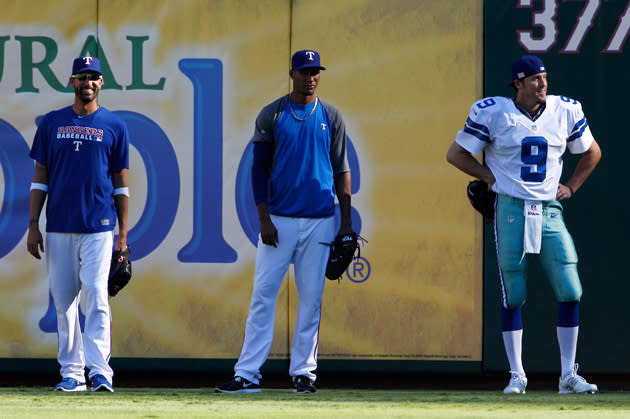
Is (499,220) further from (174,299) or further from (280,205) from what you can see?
(174,299)

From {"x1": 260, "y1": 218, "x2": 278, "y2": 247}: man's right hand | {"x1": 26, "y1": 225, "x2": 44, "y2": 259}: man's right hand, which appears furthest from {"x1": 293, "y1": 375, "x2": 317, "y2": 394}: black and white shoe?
{"x1": 26, "y1": 225, "x2": 44, "y2": 259}: man's right hand

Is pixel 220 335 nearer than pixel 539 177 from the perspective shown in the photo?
No

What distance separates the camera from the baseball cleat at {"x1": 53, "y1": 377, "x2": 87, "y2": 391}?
5.56m

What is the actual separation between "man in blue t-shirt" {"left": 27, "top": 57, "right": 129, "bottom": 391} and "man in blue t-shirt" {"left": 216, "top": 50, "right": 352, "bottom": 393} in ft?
2.56

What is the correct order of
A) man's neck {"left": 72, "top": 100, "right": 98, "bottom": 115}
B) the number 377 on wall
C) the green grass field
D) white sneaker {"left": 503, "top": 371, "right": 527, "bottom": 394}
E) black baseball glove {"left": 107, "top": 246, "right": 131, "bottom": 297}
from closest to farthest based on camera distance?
1. the green grass field
2. white sneaker {"left": 503, "top": 371, "right": 527, "bottom": 394}
3. man's neck {"left": 72, "top": 100, "right": 98, "bottom": 115}
4. black baseball glove {"left": 107, "top": 246, "right": 131, "bottom": 297}
5. the number 377 on wall

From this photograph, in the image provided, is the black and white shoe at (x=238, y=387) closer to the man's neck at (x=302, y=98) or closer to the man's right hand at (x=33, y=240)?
the man's right hand at (x=33, y=240)

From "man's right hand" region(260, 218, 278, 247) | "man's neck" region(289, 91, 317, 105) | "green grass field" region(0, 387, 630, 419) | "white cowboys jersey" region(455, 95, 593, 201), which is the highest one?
"man's neck" region(289, 91, 317, 105)

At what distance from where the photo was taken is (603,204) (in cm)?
709

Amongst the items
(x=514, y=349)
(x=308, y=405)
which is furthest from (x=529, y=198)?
(x=308, y=405)

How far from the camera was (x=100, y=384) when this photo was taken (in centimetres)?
550

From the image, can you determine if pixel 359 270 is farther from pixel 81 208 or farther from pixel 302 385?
pixel 81 208

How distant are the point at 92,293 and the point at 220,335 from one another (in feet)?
5.44

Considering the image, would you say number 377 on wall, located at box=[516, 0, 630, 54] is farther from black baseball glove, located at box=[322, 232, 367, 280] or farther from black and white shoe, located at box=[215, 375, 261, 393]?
black and white shoe, located at box=[215, 375, 261, 393]

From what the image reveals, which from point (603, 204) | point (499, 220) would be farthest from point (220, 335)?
point (603, 204)
